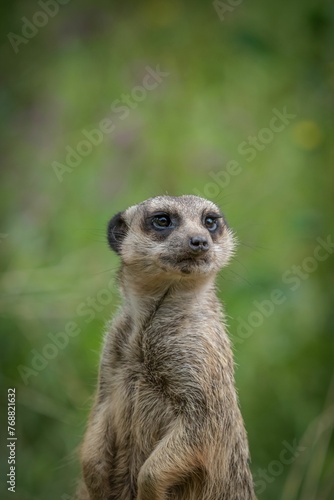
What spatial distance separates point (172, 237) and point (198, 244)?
22cm

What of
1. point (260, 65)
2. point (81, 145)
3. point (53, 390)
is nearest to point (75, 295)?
point (53, 390)

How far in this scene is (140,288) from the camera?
16.2 feet

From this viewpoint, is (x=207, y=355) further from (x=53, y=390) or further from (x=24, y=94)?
(x=24, y=94)

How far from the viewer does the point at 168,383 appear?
A: 15.1ft

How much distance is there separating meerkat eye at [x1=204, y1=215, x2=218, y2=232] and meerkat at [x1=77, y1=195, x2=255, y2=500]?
6 centimetres

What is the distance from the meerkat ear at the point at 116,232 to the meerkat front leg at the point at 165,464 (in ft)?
3.97

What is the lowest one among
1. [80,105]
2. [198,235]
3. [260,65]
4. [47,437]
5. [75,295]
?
[47,437]

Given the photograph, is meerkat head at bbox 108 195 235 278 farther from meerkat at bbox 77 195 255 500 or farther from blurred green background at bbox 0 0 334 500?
blurred green background at bbox 0 0 334 500

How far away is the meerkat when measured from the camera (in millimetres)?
4520

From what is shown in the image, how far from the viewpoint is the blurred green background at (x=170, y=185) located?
6.77 meters

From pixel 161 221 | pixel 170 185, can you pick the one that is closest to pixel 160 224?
pixel 161 221

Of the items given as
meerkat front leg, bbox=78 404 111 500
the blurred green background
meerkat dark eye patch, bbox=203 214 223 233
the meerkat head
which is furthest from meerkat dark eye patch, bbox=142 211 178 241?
the blurred green background

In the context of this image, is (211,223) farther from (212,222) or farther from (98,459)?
(98,459)

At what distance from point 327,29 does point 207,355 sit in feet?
10.8
